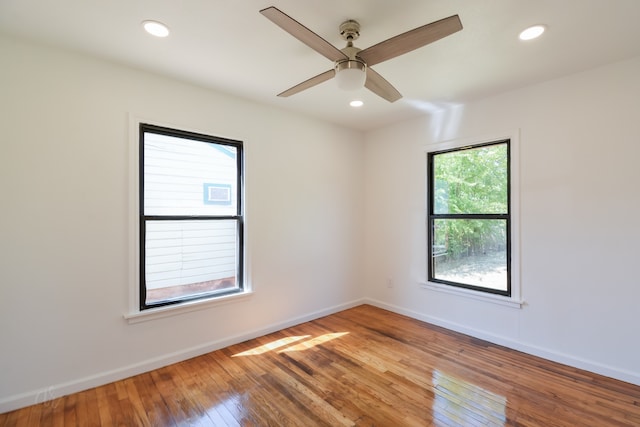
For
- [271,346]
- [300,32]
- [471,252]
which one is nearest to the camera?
[300,32]

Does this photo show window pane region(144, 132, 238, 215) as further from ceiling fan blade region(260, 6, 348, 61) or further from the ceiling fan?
ceiling fan blade region(260, 6, 348, 61)

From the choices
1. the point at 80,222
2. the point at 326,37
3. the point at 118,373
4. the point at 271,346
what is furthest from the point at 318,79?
the point at 118,373

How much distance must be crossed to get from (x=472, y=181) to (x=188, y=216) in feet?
10.3

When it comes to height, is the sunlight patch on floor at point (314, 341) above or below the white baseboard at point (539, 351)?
below

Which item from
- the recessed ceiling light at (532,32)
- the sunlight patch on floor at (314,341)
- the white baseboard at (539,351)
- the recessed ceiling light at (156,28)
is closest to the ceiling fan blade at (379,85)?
the recessed ceiling light at (532,32)

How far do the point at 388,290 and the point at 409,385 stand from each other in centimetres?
189

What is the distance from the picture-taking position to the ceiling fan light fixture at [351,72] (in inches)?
72.9

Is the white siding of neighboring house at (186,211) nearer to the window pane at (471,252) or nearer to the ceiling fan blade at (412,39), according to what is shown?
the ceiling fan blade at (412,39)

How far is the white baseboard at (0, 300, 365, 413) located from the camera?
2.09m

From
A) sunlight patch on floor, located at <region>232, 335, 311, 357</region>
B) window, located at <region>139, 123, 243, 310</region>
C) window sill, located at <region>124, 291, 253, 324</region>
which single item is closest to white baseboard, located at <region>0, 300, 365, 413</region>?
sunlight patch on floor, located at <region>232, 335, 311, 357</region>

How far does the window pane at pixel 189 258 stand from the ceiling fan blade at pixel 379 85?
1961mm

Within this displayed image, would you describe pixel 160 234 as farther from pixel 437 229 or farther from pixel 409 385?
pixel 437 229

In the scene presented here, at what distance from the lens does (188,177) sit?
2887 mm

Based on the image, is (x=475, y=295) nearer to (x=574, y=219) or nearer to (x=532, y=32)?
(x=574, y=219)
